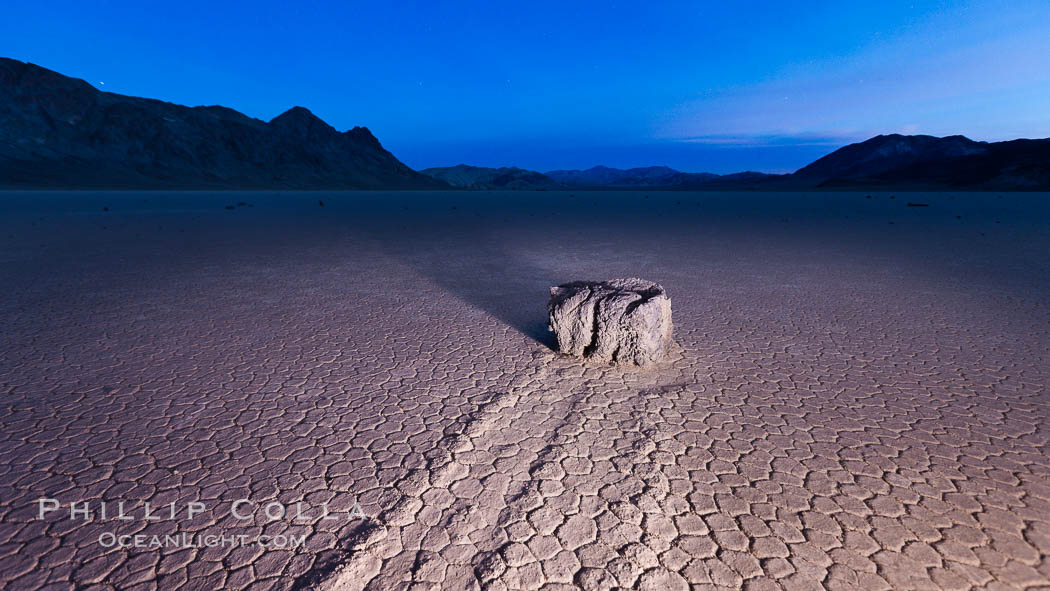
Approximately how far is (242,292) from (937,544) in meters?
8.61

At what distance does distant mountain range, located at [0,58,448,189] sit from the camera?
64.8 m

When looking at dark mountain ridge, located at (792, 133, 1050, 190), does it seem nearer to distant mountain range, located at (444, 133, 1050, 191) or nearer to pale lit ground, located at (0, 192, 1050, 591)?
distant mountain range, located at (444, 133, 1050, 191)

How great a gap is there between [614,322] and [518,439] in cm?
188

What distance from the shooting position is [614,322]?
17.4 ft

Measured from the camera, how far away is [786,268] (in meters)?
11.0

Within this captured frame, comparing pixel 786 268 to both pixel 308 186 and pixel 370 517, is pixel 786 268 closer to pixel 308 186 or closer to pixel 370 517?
pixel 370 517

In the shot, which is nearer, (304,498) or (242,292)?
(304,498)

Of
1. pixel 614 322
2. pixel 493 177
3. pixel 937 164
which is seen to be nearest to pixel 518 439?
pixel 614 322

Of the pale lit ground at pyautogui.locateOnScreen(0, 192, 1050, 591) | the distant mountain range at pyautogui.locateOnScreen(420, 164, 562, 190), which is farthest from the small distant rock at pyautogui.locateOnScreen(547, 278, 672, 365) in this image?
the distant mountain range at pyautogui.locateOnScreen(420, 164, 562, 190)

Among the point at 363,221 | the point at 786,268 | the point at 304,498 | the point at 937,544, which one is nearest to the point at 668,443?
the point at 937,544

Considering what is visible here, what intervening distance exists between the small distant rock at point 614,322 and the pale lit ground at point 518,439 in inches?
8.8

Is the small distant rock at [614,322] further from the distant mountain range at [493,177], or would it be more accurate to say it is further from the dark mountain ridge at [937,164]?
the distant mountain range at [493,177]

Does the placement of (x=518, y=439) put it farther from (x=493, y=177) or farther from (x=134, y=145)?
(x=493, y=177)

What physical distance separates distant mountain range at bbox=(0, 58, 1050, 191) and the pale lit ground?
229 feet
